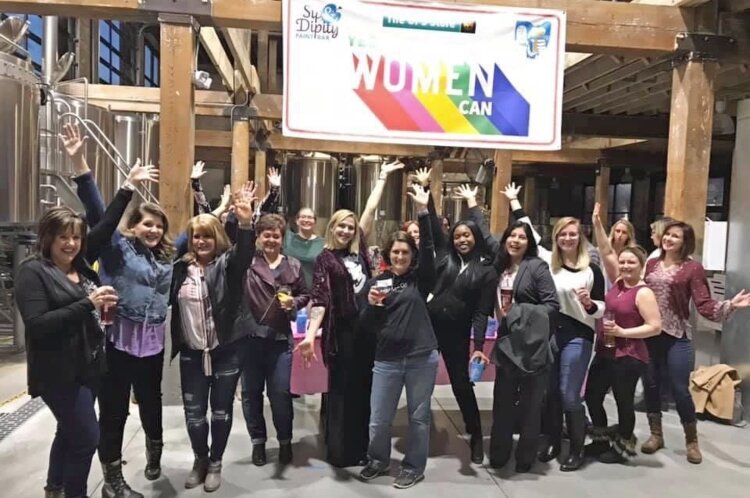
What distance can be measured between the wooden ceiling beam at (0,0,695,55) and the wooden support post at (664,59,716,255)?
29 centimetres

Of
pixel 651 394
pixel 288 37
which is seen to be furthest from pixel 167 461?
pixel 651 394

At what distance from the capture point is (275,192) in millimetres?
3570

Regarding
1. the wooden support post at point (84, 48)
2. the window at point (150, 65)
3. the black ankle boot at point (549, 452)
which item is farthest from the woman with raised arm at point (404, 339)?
the window at point (150, 65)

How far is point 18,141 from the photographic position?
5457 millimetres

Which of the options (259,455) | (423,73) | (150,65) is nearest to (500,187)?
(423,73)

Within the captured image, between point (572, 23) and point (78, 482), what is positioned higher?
point (572, 23)

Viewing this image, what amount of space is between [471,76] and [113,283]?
2.53 metres

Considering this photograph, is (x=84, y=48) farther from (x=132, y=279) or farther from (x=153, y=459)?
(x=153, y=459)

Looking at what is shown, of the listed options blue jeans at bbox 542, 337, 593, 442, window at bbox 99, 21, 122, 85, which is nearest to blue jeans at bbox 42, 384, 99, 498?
blue jeans at bbox 542, 337, 593, 442

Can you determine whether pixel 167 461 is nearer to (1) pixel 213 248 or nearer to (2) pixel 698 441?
(1) pixel 213 248

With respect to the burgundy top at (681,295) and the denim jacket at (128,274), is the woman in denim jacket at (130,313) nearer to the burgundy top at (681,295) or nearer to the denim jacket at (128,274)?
the denim jacket at (128,274)

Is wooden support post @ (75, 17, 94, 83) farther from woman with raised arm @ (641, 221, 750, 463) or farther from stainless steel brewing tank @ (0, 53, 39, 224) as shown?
woman with raised arm @ (641, 221, 750, 463)

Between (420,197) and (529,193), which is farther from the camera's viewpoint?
(529,193)

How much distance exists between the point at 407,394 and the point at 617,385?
126 cm
